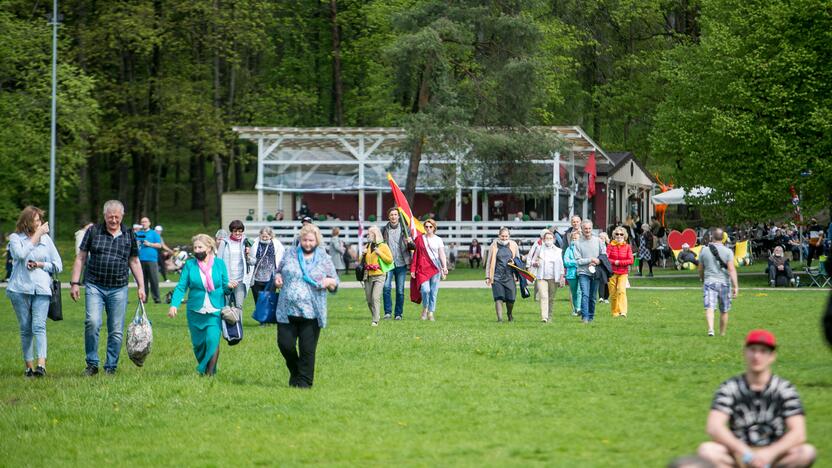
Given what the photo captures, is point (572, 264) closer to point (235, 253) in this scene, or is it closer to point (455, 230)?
point (235, 253)

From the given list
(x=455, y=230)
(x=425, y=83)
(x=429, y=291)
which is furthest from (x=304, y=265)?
(x=455, y=230)

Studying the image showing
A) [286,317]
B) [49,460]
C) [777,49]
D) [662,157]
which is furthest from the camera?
[662,157]

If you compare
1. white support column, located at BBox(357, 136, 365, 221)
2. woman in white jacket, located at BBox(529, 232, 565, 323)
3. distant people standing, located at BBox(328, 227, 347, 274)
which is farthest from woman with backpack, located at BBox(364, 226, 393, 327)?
white support column, located at BBox(357, 136, 365, 221)

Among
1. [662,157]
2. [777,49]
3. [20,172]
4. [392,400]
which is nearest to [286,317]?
[392,400]

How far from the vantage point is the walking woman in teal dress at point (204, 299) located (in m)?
14.2

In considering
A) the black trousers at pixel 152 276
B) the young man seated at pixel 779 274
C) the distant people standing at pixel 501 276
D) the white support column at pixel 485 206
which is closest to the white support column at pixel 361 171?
the white support column at pixel 485 206

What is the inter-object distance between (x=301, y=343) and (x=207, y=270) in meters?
1.89

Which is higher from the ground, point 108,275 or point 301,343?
point 108,275

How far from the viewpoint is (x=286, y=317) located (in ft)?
43.0

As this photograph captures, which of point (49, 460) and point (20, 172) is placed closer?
point (49, 460)

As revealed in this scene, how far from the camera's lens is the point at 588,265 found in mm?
21531

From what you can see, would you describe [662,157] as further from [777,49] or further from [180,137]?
[180,137]

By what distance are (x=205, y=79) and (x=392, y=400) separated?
48410mm

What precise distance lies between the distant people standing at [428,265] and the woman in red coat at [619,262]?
114 inches
